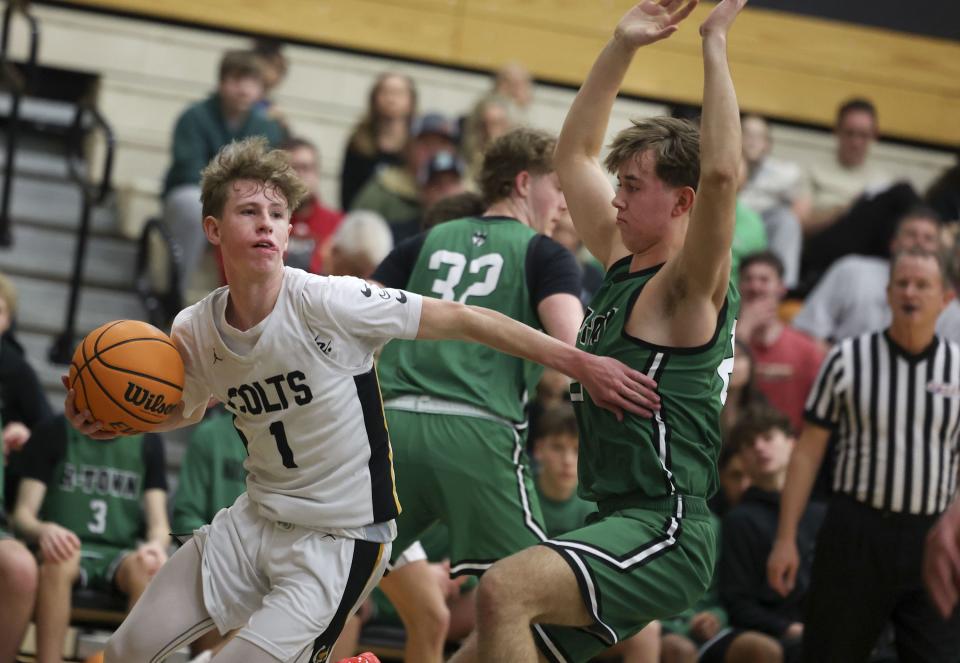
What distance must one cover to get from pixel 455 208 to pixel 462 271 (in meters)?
0.87

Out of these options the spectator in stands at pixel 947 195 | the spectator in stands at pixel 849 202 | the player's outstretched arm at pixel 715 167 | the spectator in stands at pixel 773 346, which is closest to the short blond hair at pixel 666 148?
the player's outstretched arm at pixel 715 167

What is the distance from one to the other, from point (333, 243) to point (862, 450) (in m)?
3.11

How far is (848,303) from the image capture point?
9742 millimetres

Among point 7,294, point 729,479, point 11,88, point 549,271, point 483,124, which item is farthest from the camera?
point 483,124

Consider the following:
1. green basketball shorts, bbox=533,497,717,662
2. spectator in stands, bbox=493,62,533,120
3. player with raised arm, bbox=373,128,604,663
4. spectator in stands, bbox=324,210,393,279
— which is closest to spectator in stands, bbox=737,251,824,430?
spectator in stands, bbox=493,62,533,120

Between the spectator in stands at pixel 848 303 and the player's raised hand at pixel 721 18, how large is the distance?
5.60 meters

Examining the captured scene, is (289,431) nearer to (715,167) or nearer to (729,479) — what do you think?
(715,167)

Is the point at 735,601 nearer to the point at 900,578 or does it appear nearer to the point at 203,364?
the point at 900,578

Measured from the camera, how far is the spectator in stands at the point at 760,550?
7070 mm

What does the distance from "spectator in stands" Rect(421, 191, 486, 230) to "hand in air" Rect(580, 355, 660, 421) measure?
202 cm

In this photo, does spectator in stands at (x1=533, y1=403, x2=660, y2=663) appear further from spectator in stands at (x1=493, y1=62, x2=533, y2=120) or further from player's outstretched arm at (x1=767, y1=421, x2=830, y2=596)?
spectator in stands at (x1=493, y1=62, x2=533, y2=120)

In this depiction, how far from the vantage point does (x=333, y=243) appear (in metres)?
7.85

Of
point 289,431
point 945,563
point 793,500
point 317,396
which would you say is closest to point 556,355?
point 317,396

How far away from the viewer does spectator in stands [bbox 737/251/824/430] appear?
9.02 meters
